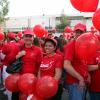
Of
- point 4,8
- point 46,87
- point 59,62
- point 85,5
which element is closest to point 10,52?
point 59,62

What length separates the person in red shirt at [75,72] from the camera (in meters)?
4.37

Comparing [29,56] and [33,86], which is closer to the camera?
[33,86]

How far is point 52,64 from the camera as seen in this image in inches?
182

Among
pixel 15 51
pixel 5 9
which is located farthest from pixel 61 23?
pixel 15 51

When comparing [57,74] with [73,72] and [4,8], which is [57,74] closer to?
[73,72]

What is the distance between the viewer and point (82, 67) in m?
4.47

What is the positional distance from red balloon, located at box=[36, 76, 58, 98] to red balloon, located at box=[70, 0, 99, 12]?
1050 mm

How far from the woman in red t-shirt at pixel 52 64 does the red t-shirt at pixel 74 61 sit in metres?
0.19

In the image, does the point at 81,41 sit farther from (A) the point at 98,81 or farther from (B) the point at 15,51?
(B) the point at 15,51

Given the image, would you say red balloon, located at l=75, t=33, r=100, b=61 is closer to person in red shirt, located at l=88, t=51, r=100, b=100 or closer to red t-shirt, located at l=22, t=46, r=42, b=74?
person in red shirt, located at l=88, t=51, r=100, b=100

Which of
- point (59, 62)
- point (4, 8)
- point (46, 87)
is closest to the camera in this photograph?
point (46, 87)

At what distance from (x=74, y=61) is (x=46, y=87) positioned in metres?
0.55

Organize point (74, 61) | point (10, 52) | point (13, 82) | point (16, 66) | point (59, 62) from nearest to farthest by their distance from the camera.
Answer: point (74, 61)
point (59, 62)
point (13, 82)
point (16, 66)
point (10, 52)

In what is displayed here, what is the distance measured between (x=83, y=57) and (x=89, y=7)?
0.67 metres
